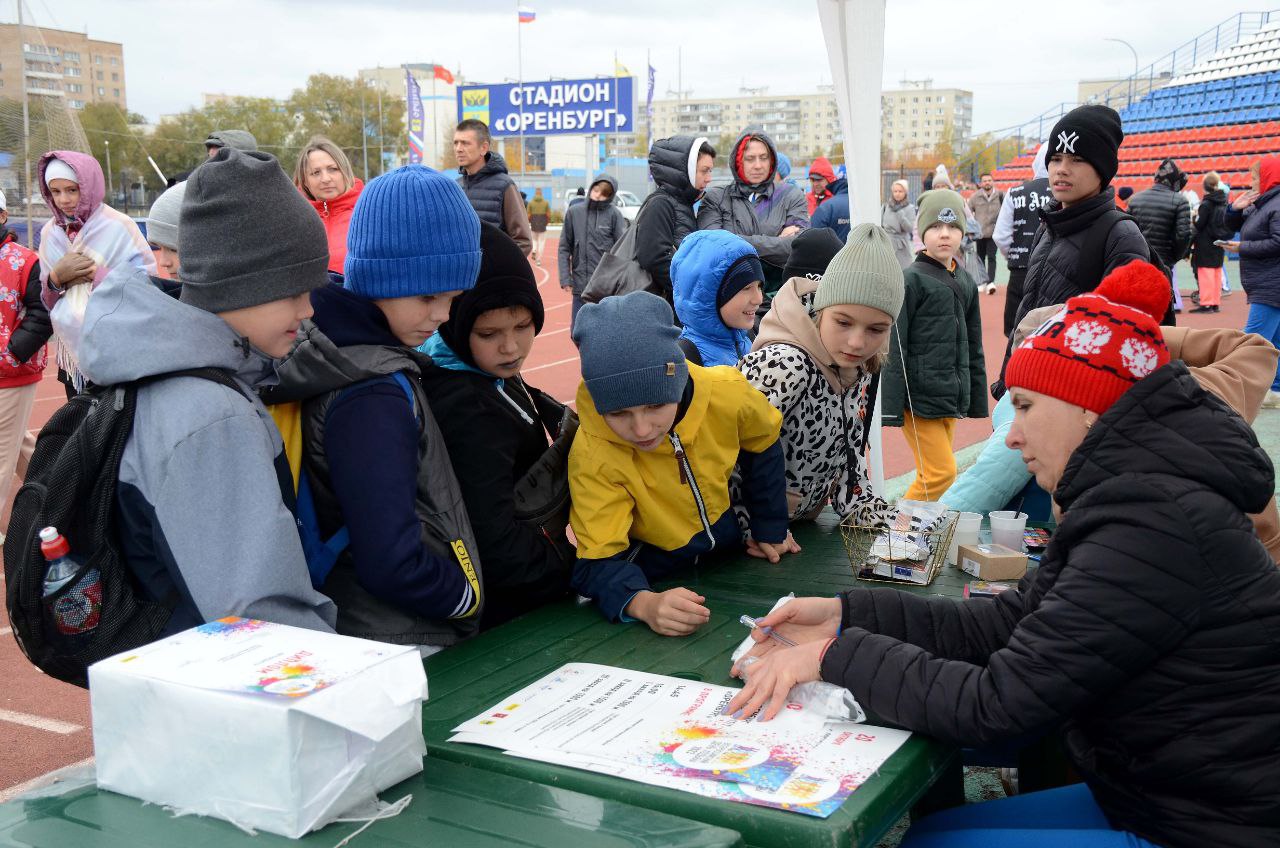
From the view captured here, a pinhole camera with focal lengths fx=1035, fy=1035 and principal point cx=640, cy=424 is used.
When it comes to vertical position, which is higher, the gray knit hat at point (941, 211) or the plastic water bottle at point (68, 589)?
the gray knit hat at point (941, 211)

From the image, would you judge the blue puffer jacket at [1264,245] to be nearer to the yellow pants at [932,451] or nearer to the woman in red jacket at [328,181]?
the yellow pants at [932,451]

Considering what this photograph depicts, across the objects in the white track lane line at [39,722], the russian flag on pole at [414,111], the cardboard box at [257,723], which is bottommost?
the white track lane line at [39,722]

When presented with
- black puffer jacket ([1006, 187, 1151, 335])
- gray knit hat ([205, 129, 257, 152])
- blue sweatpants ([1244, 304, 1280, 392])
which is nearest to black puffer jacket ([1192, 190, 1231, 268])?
blue sweatpants ([1244, 304, 1280, 392])

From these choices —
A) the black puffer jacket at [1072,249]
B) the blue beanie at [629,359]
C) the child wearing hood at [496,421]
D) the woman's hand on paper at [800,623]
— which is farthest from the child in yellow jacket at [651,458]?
the black puffer jacket at [1072,249]

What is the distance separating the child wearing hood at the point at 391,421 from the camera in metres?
1.93

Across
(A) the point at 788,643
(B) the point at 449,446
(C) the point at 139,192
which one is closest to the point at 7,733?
(B) the point at 449,446

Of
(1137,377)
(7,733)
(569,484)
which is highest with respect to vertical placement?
(1137,377)

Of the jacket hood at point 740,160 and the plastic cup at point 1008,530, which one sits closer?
the plastic cup at point 1008,530

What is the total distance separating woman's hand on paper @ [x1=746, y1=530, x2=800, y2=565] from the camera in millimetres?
2845

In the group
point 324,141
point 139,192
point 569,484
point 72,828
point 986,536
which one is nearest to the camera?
point 72,828

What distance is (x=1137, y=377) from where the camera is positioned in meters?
1.71

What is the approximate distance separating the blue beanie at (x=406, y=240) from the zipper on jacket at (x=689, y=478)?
27.3 inches

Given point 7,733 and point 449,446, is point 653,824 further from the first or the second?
point 7,733

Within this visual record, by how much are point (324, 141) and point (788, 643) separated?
16.1 feet
